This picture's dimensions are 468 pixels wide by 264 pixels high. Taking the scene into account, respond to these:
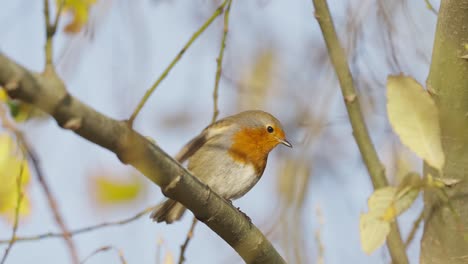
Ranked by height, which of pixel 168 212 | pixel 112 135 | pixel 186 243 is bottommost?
pixel 168 212

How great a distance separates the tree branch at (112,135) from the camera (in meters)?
1.49

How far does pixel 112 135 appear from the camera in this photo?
169 cm

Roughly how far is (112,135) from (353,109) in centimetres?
150

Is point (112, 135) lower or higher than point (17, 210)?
higher

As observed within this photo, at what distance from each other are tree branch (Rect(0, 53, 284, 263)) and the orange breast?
1948mm

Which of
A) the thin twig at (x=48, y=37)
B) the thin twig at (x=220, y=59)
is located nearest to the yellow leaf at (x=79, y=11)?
the thin twig at (x=220, y=59)

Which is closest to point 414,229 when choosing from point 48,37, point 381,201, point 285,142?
point 381,201

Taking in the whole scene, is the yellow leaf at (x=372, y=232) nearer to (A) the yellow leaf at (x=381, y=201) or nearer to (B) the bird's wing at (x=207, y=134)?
(A) the yellow leaf at (x=381, y=201)

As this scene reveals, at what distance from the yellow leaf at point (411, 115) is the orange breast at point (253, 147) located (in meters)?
2.94

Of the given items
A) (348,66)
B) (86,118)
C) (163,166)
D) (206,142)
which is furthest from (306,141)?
(206,142)

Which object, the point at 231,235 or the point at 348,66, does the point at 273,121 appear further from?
the point at 231,235

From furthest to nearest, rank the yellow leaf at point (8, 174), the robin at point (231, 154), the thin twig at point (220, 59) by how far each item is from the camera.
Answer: the robin at point (231, 154)
the thin twig at point (220, 59)
the yellow leaf at point (8, 174)

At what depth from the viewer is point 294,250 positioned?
8.70 ft

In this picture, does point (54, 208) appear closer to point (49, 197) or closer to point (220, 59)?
point (49, 197)
